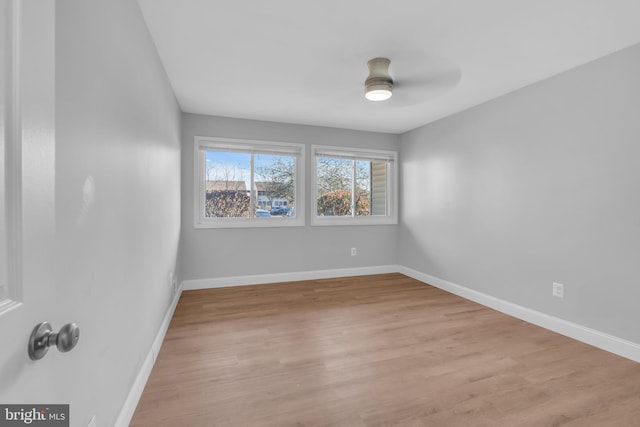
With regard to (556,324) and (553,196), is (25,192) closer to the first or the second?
(553,196)

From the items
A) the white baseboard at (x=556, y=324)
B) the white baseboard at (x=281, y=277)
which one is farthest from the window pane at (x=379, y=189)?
the white baseboard at (x=556, y=324)

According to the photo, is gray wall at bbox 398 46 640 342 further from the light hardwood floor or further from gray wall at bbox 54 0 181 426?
gray wall at bbox 54 0 181 426

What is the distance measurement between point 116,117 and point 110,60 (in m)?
0.25

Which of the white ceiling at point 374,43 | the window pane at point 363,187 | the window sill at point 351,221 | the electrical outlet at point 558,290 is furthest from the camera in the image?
the window pane at point 363,187

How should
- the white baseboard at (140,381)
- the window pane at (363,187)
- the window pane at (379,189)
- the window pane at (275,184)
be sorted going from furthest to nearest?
the window pane at (379,189), the window pane at (363,187), the window pane at (275,184), the white baseboard at (140,381)

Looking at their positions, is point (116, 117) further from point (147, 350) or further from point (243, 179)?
point (243, 179)

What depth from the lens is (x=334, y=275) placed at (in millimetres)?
4699

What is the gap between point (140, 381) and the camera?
183 cm

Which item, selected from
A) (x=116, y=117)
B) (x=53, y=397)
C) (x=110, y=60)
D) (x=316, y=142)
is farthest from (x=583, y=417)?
(x=316, y=142)

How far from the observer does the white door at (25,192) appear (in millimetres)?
482

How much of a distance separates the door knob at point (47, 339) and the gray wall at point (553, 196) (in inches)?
132

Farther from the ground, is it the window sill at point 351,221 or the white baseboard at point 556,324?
the window sill at point 351,221

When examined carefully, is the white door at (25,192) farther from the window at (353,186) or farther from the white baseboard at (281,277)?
the window at (353,186)

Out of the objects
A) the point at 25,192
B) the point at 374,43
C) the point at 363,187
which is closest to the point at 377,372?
the point at 25,192
